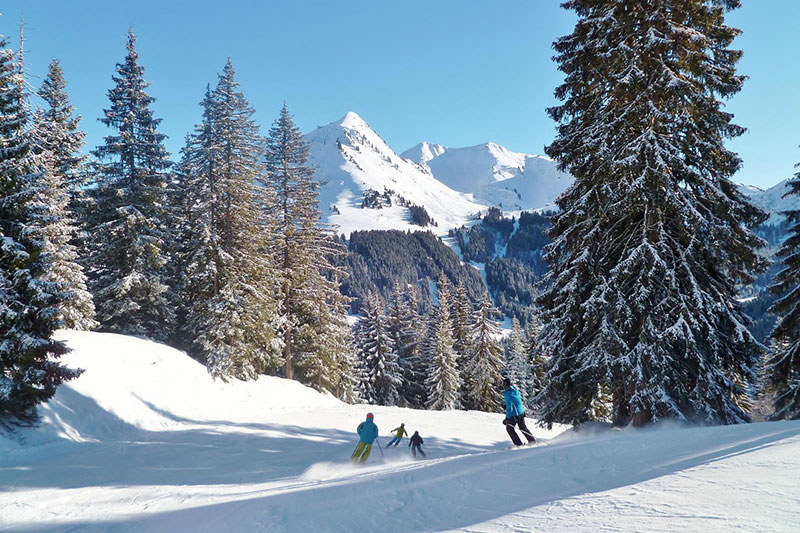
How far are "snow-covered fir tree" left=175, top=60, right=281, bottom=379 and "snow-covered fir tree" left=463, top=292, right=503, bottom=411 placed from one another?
61.1 ft

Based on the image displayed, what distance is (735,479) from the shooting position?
461 centimetres

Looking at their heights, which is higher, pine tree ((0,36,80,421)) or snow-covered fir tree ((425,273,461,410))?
pine tree ((0,36,80,421))

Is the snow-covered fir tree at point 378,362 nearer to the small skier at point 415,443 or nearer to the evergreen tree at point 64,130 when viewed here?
the evergreen tree at point 64,130

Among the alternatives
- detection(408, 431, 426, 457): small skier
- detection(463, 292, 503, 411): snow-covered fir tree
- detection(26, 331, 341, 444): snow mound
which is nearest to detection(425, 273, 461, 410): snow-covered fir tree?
detection(463, 292, 503, 411): snow-covered fir tree

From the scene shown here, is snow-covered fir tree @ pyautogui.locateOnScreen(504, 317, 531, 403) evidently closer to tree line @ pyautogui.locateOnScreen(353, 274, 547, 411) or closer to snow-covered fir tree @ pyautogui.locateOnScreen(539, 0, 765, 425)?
tree line @ pyautogui.locateOnScreen(353, 274, 547, 411)

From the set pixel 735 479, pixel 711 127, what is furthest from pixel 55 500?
pixel 711 127

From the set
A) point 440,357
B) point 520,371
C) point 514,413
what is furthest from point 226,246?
point 520,371

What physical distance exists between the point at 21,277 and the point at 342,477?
11.4 m

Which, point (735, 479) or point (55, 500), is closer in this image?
point (735, 479)

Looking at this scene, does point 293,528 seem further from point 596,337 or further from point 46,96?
point 46,96

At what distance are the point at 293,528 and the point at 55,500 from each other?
6512 mm

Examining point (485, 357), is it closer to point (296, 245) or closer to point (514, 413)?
point (296, 245)

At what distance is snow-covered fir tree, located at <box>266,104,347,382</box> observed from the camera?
30.3m

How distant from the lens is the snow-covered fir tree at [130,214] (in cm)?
2311
